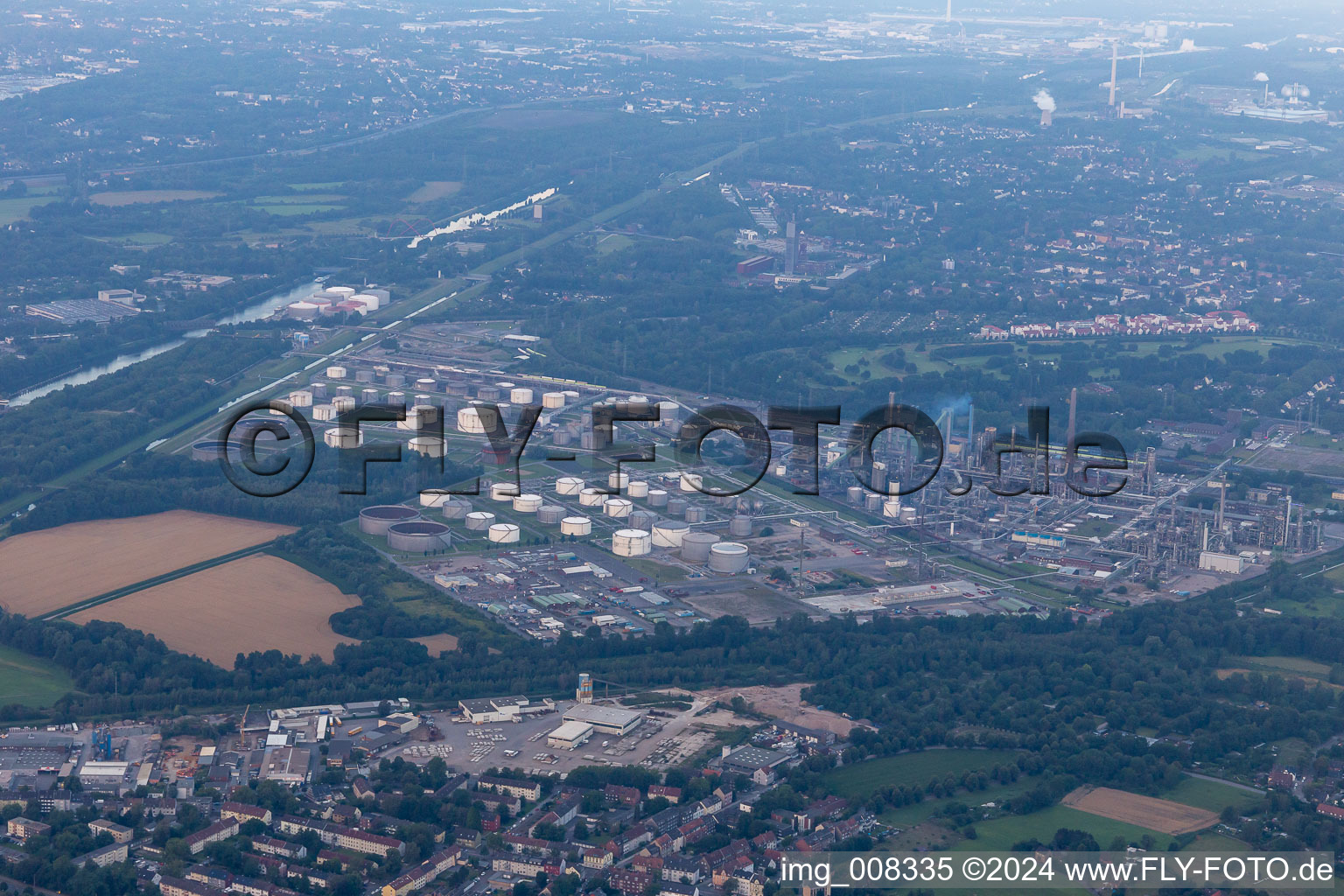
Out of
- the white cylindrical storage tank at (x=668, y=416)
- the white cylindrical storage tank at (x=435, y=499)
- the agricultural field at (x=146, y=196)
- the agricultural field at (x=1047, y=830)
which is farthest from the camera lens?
the agricultural field at (x=146, y=196)

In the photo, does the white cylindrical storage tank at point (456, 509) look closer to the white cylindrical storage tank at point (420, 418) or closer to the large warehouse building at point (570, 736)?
the white cylindrical storage tank at point (420, 418)

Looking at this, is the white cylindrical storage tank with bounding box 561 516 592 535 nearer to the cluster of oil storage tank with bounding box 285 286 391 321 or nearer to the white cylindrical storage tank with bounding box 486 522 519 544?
the white cylindrical storage tank with bounding box 486 522 519 544

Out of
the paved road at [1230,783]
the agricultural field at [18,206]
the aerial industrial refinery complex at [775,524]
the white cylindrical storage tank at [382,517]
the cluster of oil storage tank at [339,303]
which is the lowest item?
the paved road at [1230,783]

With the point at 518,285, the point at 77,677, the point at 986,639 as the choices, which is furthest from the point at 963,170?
the point at 77,677

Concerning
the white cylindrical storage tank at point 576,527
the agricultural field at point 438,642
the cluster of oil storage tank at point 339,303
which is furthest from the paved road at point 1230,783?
the cluster of oil storage tank at point 339,303

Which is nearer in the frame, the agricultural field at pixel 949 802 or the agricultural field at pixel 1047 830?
the agricultural field at pixel 1047 830

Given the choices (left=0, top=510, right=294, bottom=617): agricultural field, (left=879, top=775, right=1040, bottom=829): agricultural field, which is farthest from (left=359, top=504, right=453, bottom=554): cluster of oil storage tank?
(left=879, top=775, right=1040, bottom=829): agricultural field
